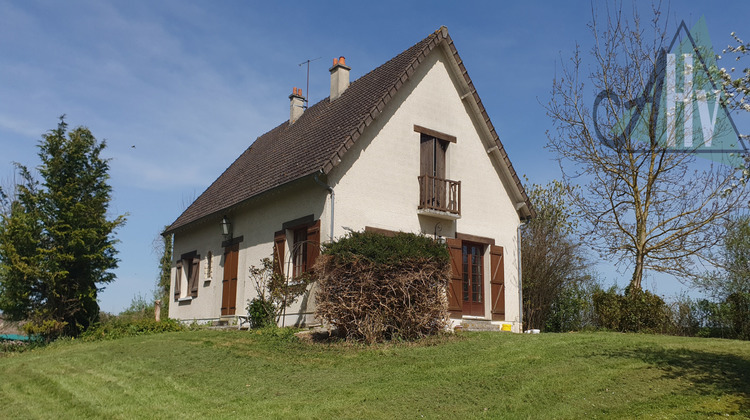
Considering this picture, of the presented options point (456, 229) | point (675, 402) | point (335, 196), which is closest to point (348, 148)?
point (335, 196)

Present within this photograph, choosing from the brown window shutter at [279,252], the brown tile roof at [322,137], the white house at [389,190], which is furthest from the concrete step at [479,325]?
the brown window shutter at [279,252]

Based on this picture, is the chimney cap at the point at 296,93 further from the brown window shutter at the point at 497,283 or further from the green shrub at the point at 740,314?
the green shrub at the point at 740,314

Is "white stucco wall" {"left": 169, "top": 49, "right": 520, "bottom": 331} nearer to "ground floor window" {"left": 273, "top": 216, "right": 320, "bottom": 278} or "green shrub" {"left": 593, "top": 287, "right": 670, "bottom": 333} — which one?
"ground floor window" {"left": 273, "top": 216, "right": 320, "bottom": 278}

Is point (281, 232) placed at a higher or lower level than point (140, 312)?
higher

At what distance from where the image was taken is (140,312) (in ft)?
82.2

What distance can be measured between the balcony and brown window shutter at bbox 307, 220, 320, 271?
271 cm

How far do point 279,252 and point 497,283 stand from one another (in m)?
5.80

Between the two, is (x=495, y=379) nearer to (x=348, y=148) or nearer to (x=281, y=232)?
(x=348, y=148)

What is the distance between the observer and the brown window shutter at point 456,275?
1548 centimetres

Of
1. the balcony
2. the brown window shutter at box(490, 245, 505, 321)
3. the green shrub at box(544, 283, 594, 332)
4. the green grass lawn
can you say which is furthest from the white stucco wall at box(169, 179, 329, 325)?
the green shrub at box(544, 283, 594, 332)

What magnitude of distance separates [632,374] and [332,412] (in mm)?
3640

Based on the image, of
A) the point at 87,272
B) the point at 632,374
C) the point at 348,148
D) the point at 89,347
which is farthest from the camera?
the point at 87,272

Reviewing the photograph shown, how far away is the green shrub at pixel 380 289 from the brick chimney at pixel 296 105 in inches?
407

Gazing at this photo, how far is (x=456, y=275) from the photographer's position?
15.7 m
